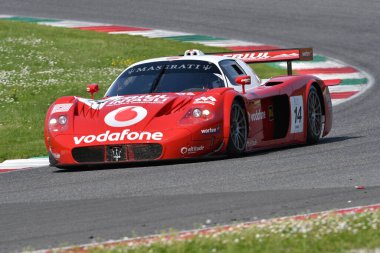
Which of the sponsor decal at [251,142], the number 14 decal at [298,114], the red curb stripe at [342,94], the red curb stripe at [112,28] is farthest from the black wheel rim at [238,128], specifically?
the red curb stripe at [112,28]

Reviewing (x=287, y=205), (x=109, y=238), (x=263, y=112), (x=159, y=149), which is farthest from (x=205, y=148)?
(x=109, y=238)

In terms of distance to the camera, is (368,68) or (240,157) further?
(368,68)

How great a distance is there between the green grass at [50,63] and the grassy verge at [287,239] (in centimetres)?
901

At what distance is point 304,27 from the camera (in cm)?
Result: 2598

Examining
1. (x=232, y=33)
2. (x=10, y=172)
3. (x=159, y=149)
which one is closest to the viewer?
(x=159, y=149)

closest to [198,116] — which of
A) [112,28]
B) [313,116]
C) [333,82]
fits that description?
[313,116]

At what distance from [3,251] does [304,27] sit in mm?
20134

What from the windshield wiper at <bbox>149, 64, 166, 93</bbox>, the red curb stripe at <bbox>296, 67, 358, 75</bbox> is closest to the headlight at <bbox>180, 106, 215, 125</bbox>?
the windshield wiper at <bbox>149, 64, 166, 93</bbox>

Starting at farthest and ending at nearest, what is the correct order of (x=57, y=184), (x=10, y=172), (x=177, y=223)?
(x=10, y=172)
(x=57, y=184)
(x=177, y=223)

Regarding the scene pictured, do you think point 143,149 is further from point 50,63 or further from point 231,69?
point 50,63

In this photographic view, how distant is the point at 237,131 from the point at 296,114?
137 cm

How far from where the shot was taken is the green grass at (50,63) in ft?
56.2

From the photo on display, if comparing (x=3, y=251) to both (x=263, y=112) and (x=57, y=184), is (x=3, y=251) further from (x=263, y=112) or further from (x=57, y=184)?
(x=263, y=112)

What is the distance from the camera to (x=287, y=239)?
231 inches
